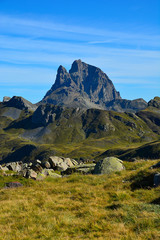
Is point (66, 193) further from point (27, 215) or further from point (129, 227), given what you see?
point (129, 227)

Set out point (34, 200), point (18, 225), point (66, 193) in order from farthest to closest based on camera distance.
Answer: point (66, 193)
point (34, 200)
point (18, 225)

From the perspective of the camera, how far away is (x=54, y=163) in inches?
1211

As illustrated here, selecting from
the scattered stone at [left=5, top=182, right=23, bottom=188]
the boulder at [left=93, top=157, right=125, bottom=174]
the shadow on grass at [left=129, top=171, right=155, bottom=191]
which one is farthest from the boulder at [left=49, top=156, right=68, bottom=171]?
the shadow on grass at [left=129, top=171, right=155, bottom=191]

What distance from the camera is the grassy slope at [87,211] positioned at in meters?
9.41

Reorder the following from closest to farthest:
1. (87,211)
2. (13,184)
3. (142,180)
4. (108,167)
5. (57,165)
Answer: (87,211) < (142,180) < (13,184) < (108,167) < (57,165)

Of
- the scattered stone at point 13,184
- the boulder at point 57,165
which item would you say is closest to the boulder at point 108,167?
the scattered stone at point 13,184

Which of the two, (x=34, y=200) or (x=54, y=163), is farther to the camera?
(x=54, y=163)

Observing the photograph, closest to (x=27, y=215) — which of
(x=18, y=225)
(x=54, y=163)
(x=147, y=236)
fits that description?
(x=18, y=225)

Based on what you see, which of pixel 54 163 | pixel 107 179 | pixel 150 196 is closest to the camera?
pixel 150 196

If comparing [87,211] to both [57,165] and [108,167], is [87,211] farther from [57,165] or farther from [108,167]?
[57,165]

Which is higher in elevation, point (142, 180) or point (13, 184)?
point (142, 180)

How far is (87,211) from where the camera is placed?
460 inches

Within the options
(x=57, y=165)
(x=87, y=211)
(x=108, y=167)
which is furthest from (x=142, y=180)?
(x=57, y=165)

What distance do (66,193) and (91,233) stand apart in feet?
21.4
